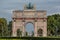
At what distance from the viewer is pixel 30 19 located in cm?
6306

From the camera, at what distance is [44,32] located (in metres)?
62.6

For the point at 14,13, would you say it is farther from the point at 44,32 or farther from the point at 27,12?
the point at 44,32

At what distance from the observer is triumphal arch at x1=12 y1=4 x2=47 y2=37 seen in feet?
204

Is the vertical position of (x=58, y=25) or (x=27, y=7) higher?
(x=27, y=7)

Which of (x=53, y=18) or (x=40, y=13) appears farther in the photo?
(x=53, y=18)

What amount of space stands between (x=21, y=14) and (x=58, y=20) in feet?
75.1

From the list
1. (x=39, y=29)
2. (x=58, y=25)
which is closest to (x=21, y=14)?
(x=39, y=29)

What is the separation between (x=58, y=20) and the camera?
3265 inches

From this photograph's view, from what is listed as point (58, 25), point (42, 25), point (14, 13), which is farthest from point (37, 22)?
point (58, 25)

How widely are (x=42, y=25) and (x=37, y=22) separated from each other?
1.52 m

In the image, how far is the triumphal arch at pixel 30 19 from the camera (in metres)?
62.3

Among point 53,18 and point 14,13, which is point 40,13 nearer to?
point 14,13

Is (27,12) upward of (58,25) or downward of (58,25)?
upward

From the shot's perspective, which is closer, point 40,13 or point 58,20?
point 40,13
